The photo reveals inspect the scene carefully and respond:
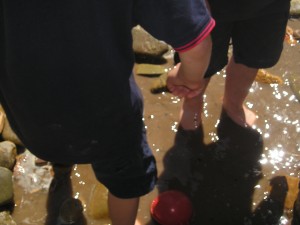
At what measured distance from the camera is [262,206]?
2152 millimetres

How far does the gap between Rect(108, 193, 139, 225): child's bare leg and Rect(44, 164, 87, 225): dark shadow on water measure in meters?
0.33

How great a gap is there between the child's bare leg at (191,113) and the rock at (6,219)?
3.61 feet

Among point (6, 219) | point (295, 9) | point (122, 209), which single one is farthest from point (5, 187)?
point (295, 9)

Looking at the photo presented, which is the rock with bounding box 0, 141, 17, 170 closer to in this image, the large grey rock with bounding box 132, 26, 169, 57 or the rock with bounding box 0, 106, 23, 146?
the rock with bounding box 0, 106, 23, 146

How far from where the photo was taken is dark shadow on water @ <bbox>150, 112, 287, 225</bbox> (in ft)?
6.98

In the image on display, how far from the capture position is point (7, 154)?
2236mm

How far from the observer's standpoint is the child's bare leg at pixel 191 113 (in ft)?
8.07

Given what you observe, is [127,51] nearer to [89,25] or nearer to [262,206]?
[89,25]

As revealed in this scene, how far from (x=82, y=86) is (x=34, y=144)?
1.09ft

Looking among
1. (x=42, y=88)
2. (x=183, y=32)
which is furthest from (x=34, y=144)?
(x=183, y=32)

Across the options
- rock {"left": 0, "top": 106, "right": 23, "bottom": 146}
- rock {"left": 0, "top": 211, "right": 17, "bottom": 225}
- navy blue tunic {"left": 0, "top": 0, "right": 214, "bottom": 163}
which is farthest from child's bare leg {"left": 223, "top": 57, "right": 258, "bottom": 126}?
rock {"left": 0, "top": 211, "right": 17, "bottom": 225}

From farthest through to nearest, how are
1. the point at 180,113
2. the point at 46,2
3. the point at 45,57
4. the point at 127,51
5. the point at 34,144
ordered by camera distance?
the point at 180,113
the point at 34,144
the point at 127,51
the point at 45,57
the point at 46,2

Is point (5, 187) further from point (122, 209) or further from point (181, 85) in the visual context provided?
point (181, 85)

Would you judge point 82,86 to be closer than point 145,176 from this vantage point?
Yes
